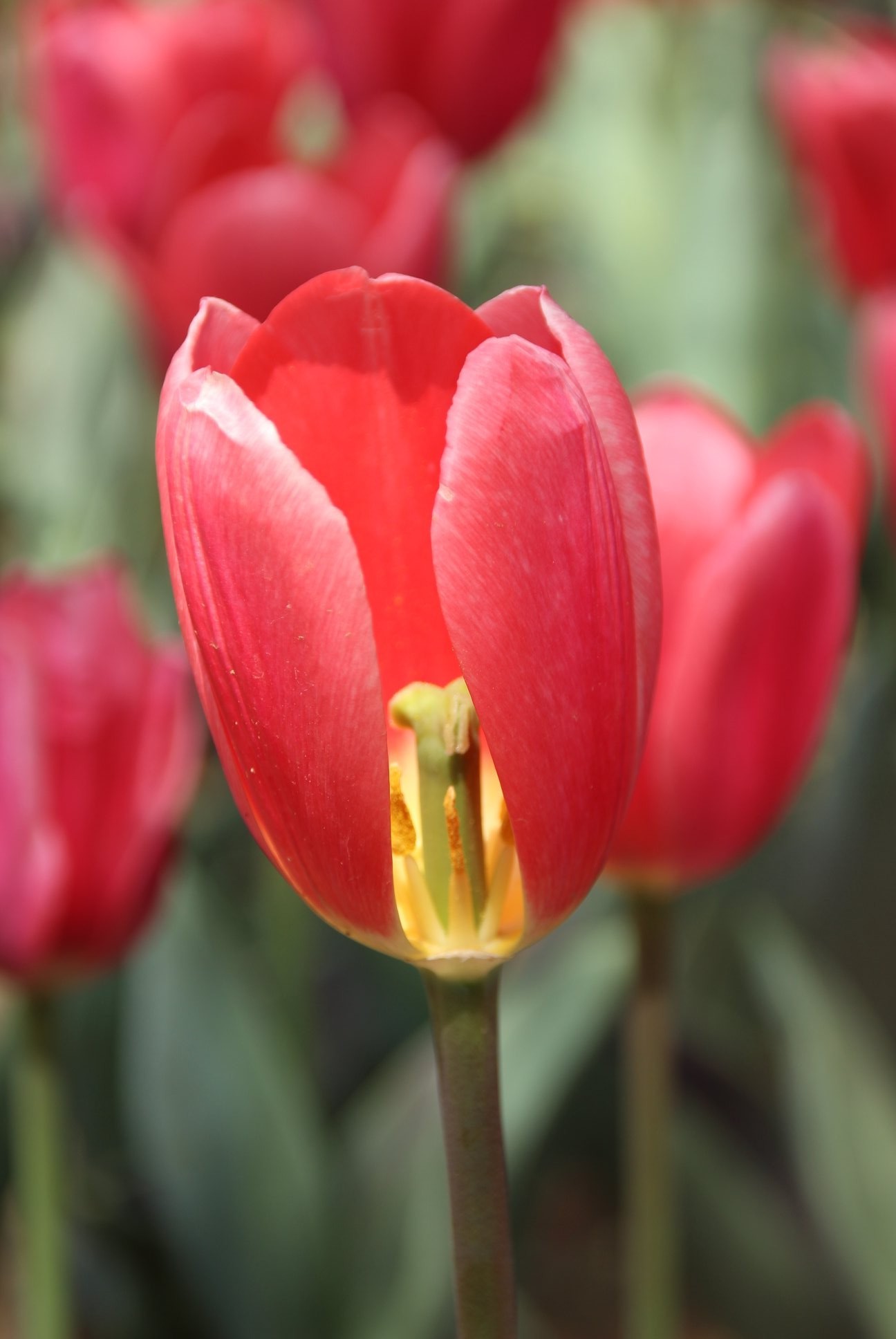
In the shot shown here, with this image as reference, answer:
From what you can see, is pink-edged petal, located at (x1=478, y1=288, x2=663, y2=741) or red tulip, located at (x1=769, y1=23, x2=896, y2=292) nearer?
pink-edged petal, located at (x1=478, y1=288, x2=663, y2=741)

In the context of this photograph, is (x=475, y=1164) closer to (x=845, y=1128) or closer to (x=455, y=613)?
(x=455, y=613)

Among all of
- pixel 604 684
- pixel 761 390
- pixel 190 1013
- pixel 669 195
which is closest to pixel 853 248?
pixel 761 390

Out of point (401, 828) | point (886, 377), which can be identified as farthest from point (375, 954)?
point (401, 828)

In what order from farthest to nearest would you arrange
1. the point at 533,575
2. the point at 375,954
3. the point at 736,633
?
the point at 375,954 → the point at 736,633 → the point at 533,575

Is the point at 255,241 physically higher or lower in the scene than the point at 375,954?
higher

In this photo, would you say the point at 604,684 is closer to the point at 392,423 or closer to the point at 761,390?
the point at 392,423

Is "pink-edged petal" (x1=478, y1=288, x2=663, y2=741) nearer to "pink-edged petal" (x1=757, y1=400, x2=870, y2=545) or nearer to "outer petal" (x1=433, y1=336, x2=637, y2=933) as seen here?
"outer petal" (x1=433, y1=336, x2=637, y2=933)

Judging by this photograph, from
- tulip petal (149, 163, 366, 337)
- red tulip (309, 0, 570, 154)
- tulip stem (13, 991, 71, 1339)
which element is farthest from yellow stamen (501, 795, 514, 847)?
red tulip (309, 0, 570, 154)
